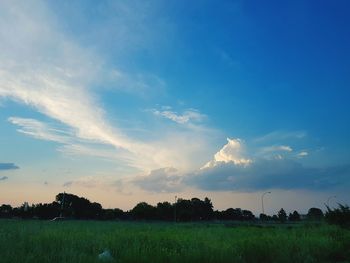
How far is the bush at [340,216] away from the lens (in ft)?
136

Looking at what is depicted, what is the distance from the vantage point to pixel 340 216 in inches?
1663

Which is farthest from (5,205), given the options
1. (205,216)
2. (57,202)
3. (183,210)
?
(205,216)

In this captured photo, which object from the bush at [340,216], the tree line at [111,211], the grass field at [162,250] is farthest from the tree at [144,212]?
the grass field at [162,250]

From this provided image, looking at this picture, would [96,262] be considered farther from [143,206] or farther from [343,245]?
[143,206]

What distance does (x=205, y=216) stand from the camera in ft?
472

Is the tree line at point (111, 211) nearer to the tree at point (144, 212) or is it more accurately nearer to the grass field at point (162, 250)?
the tree at point (144, 212)

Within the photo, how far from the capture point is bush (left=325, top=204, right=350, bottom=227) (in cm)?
4156

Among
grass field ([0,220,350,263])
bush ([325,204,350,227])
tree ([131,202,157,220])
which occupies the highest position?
tree ([131,202,157,220])

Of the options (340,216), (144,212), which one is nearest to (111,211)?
(144,212)

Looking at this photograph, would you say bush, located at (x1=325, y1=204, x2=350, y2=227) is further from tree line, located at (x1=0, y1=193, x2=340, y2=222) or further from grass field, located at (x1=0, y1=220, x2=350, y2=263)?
tree line, located at (x1=0, y1=193, x2=340, y2=222)

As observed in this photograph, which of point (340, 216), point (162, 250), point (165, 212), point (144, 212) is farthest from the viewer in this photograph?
point (165, 212)

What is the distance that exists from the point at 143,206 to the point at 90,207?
16689 millimetres

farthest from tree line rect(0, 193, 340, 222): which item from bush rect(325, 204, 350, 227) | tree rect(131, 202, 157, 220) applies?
bush rect(325, 204, 350, 227)

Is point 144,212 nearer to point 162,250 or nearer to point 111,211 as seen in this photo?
point 111,211
